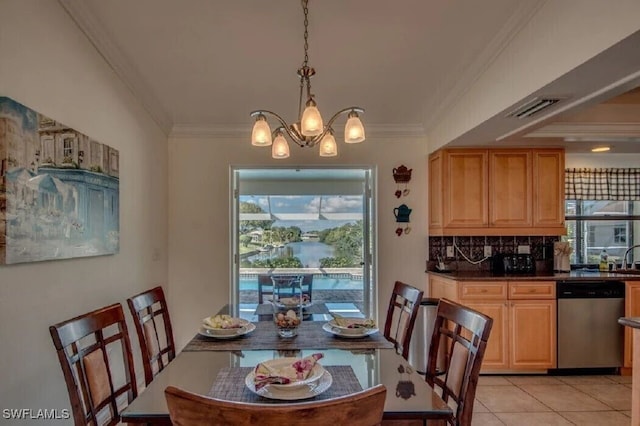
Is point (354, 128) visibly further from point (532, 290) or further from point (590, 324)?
point (590, 324)

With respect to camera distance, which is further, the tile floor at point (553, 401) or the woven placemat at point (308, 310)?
the tile floor at point (553, 401)

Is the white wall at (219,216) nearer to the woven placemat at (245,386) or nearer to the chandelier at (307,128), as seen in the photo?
the chandelier at (307,128)

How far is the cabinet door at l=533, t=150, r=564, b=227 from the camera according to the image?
4.10 m

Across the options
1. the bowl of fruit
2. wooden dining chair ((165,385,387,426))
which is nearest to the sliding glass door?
the bowl of fruit

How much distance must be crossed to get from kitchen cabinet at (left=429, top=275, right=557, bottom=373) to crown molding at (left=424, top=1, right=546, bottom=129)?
158 cm

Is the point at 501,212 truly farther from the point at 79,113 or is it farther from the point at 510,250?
the point at 79,113

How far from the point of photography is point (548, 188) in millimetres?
4105

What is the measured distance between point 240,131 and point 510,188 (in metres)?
2.75

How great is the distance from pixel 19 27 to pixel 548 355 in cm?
442

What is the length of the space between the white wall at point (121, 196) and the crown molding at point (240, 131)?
829mm

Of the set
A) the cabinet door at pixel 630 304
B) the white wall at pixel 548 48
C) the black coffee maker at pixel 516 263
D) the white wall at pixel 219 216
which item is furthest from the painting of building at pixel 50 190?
the cabinet door at pixel 630 304

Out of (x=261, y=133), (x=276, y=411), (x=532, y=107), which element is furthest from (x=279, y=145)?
(x=276, y=411)

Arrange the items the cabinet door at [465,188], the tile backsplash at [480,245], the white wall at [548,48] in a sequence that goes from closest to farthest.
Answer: the white wall at [548,48]
the cabinet door at [465,188]
the tile backsplash at [480,245]

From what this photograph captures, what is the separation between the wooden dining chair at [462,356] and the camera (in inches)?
60.2
